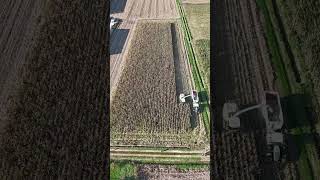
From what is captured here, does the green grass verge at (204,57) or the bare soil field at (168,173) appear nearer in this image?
the bare soil field at (168,173)

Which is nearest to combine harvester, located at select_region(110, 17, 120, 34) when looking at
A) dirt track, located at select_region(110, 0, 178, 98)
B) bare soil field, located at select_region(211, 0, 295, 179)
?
dirt track, located at select_region(110, 0, 178, 98)

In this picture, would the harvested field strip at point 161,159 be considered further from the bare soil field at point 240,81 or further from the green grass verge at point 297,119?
the green grass verge at point 297,119

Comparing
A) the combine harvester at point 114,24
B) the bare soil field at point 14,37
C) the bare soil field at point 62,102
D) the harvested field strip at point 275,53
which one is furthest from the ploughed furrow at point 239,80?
the bare soil field at point 14,37

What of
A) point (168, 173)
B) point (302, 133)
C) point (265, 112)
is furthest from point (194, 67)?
point (302, 133)

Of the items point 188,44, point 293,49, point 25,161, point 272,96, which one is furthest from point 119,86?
point 293,49

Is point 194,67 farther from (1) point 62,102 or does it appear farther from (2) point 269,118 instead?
(1) point 62,102

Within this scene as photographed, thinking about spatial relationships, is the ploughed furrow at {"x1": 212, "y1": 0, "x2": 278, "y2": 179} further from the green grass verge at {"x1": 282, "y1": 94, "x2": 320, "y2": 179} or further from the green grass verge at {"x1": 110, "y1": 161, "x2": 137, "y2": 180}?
the green grass verge at {"x1": 110, "y1": 161, "x2": 137, "y2": 180}
